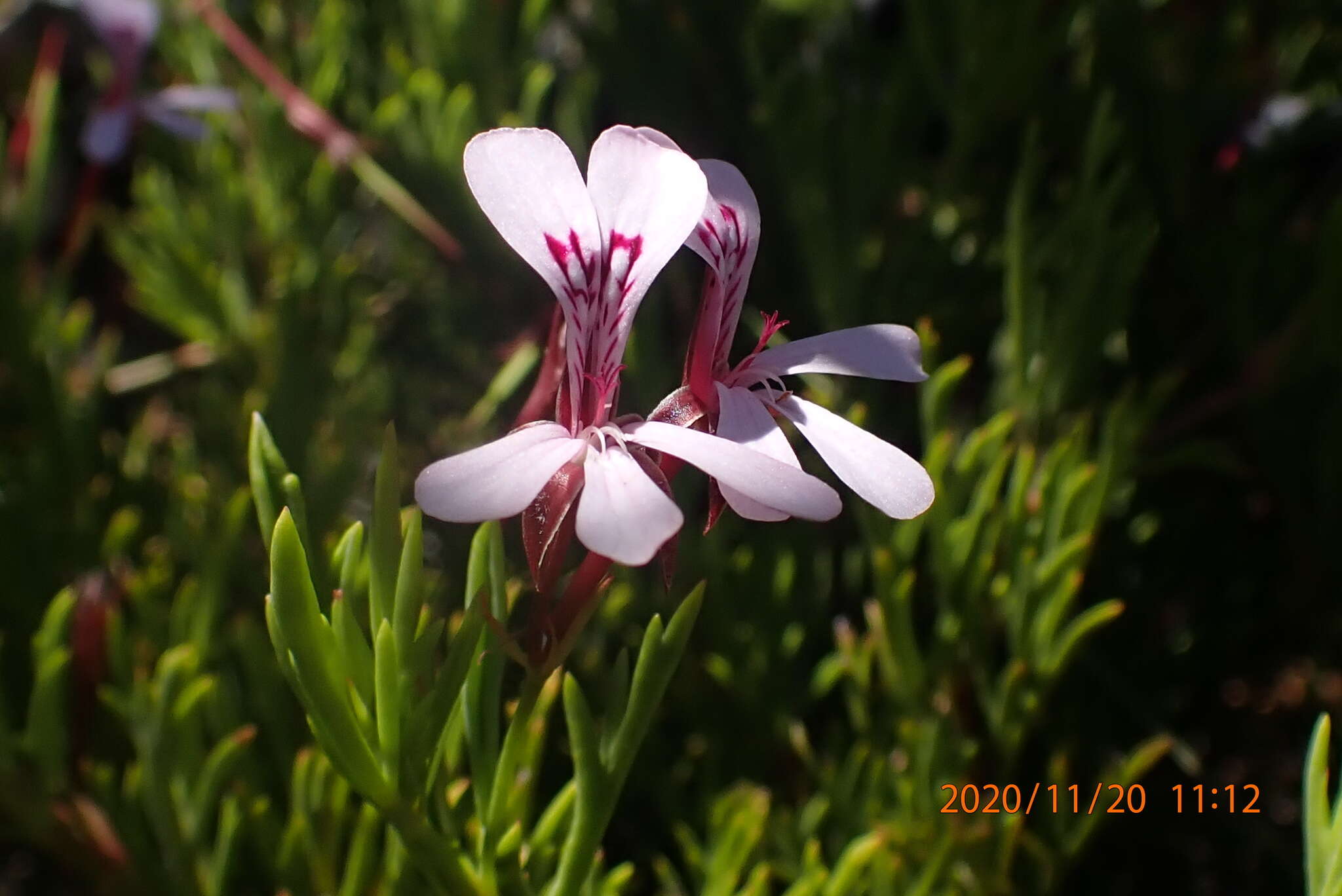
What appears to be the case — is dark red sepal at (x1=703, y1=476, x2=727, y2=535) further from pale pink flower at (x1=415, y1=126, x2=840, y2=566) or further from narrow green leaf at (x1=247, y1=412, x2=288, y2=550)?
narrow green leaf at (x1=247, y1=412, x2=288, y2=550)

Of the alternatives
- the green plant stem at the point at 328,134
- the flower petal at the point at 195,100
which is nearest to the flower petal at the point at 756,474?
the green plant stem at the point at 328,134

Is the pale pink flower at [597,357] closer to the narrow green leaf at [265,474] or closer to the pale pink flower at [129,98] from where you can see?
the narrow green leaf at [265,474]

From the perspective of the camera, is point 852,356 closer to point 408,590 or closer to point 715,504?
point 715,504
